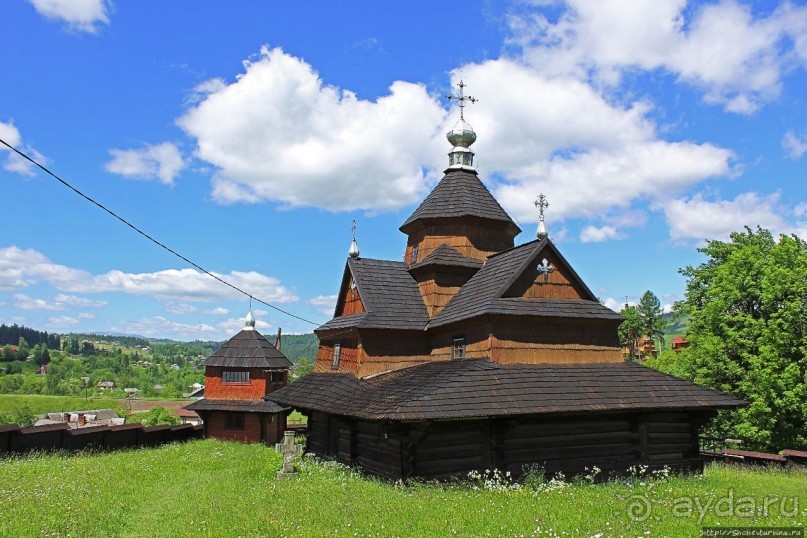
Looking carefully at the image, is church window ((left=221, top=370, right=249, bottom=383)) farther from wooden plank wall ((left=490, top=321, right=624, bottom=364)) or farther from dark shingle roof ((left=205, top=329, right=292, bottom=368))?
wooden plank wall ((left=490, top=321, right=624, bottom=364))

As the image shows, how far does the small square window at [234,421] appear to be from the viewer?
29.0m

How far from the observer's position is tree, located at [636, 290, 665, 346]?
194ft

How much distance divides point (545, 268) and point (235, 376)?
1887cm

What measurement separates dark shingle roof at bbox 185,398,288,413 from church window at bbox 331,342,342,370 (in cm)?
833

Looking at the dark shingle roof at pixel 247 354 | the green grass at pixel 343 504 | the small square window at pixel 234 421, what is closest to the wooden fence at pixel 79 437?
the small square window at pixel 234 421

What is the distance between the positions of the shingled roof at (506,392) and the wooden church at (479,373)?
0.05m

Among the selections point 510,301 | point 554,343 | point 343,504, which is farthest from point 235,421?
point 343,504

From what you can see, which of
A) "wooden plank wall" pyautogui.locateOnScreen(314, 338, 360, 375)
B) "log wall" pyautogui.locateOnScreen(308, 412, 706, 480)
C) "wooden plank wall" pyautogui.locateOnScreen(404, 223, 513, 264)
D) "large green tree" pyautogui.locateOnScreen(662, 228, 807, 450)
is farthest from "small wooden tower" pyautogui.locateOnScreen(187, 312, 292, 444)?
"large green tree" pyautogui.locateOnScreen(662, 228, 807, 450)

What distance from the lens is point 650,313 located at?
5972 centimetres

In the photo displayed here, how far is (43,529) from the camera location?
1001 centimetres

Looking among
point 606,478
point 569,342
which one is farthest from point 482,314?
point 606,478

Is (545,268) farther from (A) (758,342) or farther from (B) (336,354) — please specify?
(A) (758,342)

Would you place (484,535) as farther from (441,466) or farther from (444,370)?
(444,370)

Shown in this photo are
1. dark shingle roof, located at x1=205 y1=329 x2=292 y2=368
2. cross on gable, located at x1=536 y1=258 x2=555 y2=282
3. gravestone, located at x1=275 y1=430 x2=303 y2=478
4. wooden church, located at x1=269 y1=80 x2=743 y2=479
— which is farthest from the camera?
dark shingle roof, located at x1=205 y1=329 x2=292 y2=368
